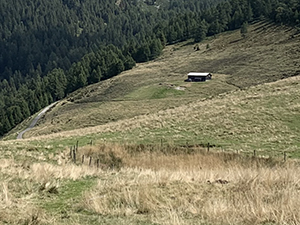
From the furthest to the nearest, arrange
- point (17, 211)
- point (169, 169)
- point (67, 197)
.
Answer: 1. point (169, 169)
2. point (67, 197)
3. point (17, 211)

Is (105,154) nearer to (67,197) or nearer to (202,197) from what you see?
(67,197)

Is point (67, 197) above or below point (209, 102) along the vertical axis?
above

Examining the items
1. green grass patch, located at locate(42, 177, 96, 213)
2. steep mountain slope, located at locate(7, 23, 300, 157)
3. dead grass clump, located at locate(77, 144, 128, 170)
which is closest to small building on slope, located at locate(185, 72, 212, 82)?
steep mountain slope, located at locate(7, 23, 300, 157)

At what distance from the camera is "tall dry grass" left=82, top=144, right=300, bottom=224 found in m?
9.45

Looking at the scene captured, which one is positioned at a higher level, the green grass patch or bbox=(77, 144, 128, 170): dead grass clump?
the green grass patch

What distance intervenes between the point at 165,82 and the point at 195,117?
5213 cm

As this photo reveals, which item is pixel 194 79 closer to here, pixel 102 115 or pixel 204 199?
pixel 102 115

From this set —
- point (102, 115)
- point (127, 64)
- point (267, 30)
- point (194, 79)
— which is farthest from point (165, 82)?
point (267, 30)

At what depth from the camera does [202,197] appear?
11.2 m

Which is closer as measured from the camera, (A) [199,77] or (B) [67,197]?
(B) [67,197]

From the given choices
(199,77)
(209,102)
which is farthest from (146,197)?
(199,77)

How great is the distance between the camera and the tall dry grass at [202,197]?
372 inches

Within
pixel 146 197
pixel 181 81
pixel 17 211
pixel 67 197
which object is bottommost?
pixel 181 81

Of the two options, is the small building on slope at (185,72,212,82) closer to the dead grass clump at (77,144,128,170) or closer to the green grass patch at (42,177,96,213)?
the dead grass clump at (77,144,128,170)
